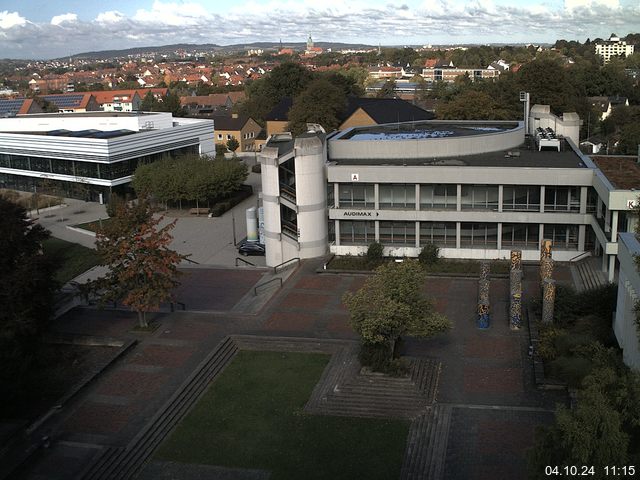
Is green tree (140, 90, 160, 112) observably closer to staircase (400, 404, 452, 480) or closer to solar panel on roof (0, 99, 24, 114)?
solar panel on roof (0, 99, 24, 114)

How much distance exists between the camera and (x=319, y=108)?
74.4m

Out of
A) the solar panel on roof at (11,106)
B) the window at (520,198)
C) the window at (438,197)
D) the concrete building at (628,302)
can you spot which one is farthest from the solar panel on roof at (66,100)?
the concrete building at (628,302)

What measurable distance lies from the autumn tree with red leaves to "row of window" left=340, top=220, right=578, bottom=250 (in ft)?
46.6

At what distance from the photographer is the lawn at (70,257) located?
41219mm

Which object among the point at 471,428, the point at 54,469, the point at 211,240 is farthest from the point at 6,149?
the point at 471,428

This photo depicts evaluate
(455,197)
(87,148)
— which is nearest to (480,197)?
(455,197)

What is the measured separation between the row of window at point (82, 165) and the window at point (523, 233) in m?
35.4

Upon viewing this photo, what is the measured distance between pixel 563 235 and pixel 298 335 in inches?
694

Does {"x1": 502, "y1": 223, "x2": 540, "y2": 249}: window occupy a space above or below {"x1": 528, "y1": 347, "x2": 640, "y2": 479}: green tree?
below

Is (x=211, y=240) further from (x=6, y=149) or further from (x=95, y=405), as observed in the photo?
(x=6, y=149)

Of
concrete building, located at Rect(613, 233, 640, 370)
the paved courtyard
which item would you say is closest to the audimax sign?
the paved courtyard

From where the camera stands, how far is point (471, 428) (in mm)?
21344

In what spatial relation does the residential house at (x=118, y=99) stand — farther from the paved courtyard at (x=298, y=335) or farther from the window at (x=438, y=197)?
the paved courtyard at (x=298, y=335)

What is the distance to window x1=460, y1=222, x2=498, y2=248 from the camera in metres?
39.0
